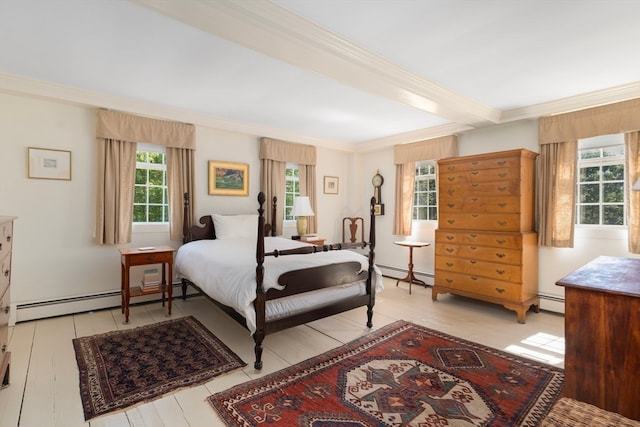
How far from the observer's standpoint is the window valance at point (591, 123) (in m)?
3.07

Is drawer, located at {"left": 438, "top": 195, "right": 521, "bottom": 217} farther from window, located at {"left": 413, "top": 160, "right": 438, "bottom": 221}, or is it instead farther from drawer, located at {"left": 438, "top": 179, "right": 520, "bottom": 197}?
window, located at {"left": 413, "top": 160, "right": 438, "bottom": 221}

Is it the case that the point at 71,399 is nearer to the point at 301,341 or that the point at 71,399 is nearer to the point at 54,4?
the point at 301,341

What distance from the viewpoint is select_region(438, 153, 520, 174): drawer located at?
3.49 meters

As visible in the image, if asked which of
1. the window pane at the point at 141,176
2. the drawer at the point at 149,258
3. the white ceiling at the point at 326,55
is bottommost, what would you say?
the drawer at the point at 149,258

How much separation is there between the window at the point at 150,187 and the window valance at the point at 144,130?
7.3 inches

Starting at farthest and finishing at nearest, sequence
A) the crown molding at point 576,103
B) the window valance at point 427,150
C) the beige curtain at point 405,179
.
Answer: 1. the beige curtain at point 405,179
2. the window valance at point 427,150
3. the crown molding at point 576,103

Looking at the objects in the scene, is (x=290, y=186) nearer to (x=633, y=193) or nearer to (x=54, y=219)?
(x=54, y=219)

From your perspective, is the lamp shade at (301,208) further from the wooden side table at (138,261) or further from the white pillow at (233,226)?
the wooden side table at (138,261)

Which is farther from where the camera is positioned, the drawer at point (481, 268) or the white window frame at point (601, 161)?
the drawer at point (481, 268)

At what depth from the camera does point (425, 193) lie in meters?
5.10

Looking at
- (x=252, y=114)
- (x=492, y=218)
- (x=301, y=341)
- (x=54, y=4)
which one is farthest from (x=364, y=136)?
(x=54, y=4)

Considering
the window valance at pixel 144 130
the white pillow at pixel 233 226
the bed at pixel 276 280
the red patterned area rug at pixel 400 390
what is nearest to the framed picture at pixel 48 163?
the window valance at pixel 144 130

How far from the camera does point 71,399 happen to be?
1946 millimetres

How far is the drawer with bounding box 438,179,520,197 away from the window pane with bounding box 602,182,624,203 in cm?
96
